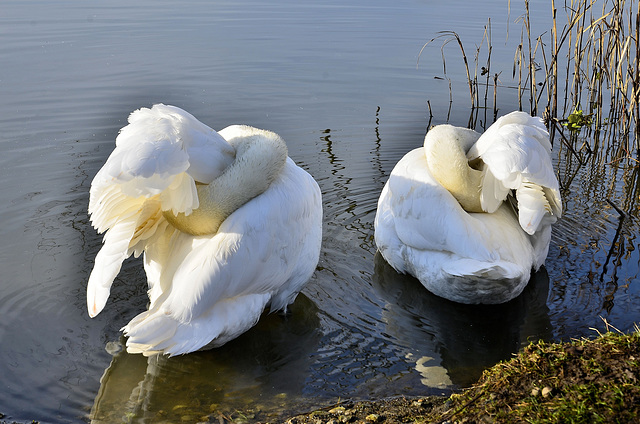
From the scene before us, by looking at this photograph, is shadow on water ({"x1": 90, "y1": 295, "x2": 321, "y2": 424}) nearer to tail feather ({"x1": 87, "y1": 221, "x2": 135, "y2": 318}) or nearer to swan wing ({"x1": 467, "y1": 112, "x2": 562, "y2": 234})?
tail feather ({"x1": 87, "y1": 221, "x2": 135, "y2": 318})

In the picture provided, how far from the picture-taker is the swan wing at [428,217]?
16.8ft

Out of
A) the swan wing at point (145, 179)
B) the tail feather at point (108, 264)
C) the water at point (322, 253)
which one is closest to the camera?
the swan wing at point (145, 179)

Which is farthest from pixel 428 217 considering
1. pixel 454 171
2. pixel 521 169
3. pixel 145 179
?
pixel 145 179

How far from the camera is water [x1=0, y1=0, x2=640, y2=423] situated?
4523 mm

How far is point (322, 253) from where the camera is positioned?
6.13 metres

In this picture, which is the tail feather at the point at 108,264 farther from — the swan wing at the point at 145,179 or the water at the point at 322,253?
the water at the point at 322,253

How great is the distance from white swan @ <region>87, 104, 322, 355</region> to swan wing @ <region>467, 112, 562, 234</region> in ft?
4.41

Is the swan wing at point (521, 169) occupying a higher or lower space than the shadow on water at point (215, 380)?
higher

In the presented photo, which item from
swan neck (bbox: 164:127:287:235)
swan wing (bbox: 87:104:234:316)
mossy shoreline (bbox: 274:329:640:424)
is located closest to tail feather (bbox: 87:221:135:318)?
swan wing (bbox: 87:104:234:316)

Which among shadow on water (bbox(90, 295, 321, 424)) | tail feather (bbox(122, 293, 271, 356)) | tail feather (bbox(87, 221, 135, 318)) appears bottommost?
shadow on water (bbox(90, 295, 321, 424))

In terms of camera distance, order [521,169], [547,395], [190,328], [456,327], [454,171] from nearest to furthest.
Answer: [547,395] → [190,328] → [521,169] → [456,327] → [454,171]

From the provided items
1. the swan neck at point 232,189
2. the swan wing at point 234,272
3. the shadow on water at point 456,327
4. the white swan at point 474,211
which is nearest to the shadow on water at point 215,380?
the swan wing at point 234,272

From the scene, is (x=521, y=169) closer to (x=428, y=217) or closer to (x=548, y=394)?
(x=428, y=217)

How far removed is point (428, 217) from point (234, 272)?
1.63 metres
